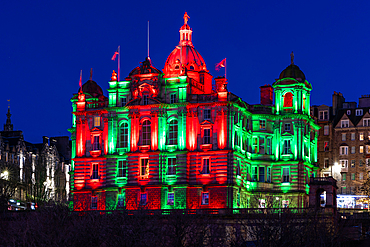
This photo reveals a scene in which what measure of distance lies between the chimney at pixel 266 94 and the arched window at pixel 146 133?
23053 millimetres

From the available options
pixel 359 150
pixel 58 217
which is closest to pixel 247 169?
pixel 359 150

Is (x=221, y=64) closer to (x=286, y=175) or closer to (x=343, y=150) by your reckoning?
(x=286, y=175)

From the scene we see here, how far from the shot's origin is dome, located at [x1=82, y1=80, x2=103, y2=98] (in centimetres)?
15825

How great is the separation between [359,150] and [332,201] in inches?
1607

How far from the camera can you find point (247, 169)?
15062 cm

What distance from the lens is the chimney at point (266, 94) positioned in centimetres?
16159

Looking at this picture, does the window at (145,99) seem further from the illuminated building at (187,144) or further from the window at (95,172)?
the window at (95,172)

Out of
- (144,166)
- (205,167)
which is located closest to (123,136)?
(144,166)

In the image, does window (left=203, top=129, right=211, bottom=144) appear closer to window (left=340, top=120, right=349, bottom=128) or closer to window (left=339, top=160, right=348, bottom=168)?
window (left=339, top=160, right=348, bottom=168)

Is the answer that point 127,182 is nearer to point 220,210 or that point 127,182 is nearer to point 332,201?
point 220,210

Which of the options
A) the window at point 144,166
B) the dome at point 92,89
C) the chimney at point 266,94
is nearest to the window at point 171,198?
the window at point 144,166

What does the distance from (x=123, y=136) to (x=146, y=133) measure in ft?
13.2

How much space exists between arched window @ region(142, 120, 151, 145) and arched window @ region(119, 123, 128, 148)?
299 cm

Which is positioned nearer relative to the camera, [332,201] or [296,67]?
[332,201]
